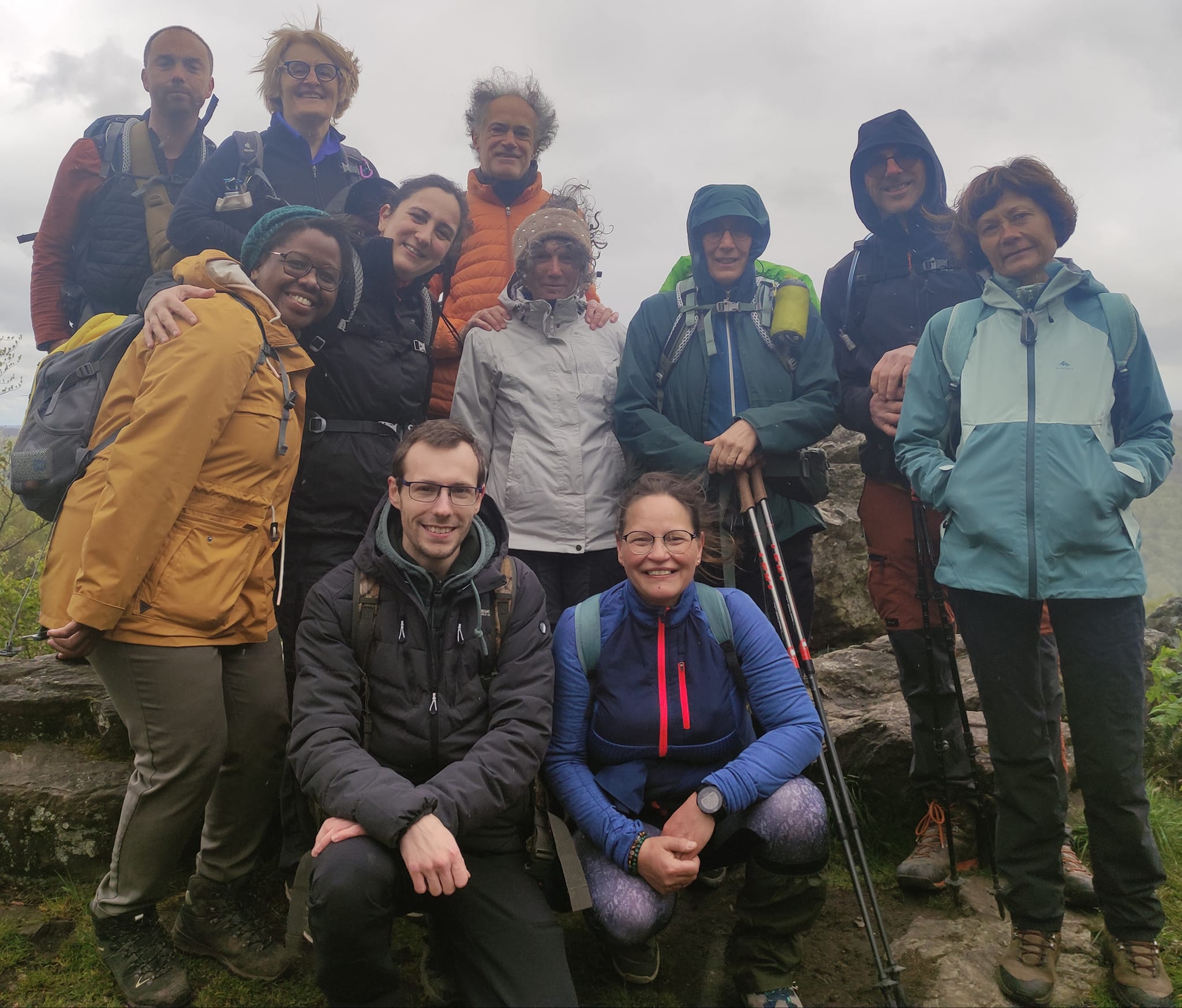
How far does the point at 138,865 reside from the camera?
3.69 m

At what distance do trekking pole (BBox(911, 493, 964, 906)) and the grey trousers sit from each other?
3.74 m

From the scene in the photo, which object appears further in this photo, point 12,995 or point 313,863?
point 12,995

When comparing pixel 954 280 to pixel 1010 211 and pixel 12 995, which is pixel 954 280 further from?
pixel 12 995

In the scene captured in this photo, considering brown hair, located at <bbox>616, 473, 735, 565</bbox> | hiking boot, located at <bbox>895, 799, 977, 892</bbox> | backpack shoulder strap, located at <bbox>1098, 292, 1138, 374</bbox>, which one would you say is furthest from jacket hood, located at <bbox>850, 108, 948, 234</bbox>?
hiking boot, located at <bbox>895, 799, 977, 892</bbox>

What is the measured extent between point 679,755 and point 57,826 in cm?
389

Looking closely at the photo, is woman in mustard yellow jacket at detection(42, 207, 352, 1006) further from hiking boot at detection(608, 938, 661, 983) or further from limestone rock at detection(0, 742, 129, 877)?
hiking boot at detection(608, 938, 661, 983)

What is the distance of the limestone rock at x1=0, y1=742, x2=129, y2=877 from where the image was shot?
492 cm

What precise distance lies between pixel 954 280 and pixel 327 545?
4083 mm

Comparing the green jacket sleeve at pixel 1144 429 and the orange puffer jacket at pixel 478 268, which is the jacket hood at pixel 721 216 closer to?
the orange puffer jacket at pixel 478 268

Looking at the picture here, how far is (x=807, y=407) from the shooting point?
473cm

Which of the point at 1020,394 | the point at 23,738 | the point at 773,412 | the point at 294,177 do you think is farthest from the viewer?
the point at 294,177

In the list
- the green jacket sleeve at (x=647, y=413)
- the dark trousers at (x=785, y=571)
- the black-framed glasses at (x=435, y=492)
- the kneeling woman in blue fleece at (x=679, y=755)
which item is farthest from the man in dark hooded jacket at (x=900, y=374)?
the black-framed glasses at (x=435, y=492)

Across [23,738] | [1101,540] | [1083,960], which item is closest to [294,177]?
[23,738]

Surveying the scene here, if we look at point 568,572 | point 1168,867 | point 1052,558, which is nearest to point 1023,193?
point 1052,558
